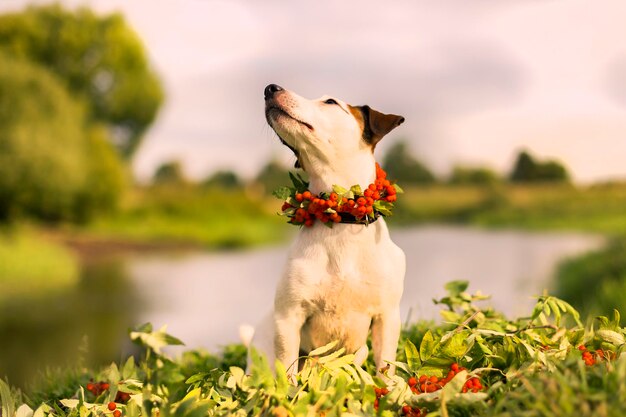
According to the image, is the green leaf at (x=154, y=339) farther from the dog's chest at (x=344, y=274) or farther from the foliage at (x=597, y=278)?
the foliage at (x=597, y=278)

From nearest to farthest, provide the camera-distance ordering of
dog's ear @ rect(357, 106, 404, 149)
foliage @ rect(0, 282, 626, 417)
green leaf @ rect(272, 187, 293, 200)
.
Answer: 1. foliage @ rect(0, 282, 626, 417)
2. dog's ear @ rect(357, 106, 404, 149)
3. green leaf @ rect(272, 187, 293, 200)

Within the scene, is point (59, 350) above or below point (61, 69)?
below

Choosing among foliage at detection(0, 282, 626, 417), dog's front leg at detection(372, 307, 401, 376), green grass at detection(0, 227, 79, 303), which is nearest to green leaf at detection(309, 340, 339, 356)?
foliage at detection(0, 282, 626, 417)

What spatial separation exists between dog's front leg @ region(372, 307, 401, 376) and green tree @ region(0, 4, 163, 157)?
2344cm

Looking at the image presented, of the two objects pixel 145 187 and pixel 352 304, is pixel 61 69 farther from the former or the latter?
pixel 352 304

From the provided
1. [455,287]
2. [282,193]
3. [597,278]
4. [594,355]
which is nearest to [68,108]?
[597,278]

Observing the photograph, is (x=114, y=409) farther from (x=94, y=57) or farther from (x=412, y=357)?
(x=94, y=57)

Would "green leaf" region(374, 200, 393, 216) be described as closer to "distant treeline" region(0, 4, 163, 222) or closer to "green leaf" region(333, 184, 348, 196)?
"green leaf" region(333, 184, 348, 196)

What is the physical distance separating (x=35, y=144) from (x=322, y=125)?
16430mm

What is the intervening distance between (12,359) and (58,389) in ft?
15.2

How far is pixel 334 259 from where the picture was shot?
3510mm

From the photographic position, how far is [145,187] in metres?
33.8

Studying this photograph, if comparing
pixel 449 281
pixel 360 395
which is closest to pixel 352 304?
pixel 360 395

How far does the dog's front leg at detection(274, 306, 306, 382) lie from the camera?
350cm
